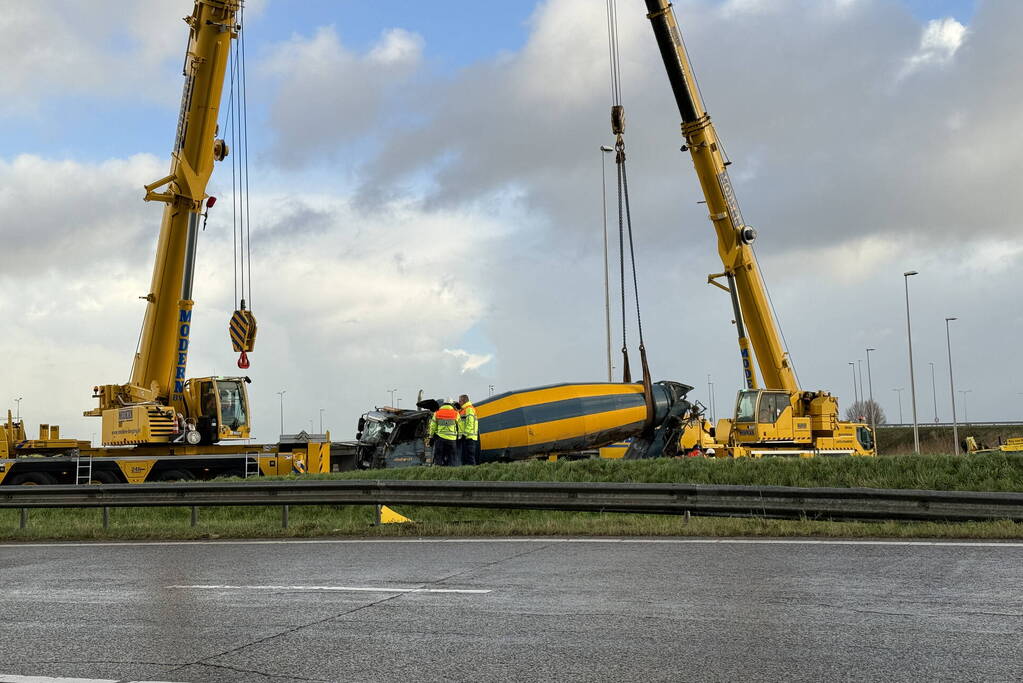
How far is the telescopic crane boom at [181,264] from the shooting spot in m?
24.0

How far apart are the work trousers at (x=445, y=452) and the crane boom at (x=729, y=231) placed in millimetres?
9845

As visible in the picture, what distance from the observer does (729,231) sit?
2705 centimetres

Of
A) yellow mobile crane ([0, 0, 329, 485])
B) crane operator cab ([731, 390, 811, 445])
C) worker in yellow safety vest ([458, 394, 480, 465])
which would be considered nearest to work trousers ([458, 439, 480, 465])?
worker in yellow safety vest ([458, 394, 480, 465])

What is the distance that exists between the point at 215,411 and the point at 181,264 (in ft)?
12.1

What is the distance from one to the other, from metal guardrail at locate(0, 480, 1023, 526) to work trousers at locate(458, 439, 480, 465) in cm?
718

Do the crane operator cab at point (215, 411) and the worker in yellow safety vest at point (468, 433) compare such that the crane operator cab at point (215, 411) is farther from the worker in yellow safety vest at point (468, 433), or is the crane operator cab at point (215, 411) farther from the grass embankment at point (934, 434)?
the grass embankment at point (934, 434)

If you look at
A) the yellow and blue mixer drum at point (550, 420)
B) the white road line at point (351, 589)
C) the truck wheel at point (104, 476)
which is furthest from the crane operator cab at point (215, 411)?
the white road line at point (351, 589)

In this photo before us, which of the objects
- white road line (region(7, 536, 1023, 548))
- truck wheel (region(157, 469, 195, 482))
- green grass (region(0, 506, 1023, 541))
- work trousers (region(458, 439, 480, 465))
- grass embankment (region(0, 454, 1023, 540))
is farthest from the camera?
truck wheel (region(157, 469, 195, 482))

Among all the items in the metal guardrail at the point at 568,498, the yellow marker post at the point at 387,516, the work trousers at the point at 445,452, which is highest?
the work trousers at the point at 445,452

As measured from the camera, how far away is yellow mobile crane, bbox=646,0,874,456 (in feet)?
86.4

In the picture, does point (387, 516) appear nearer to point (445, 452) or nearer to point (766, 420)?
point (445, 452)

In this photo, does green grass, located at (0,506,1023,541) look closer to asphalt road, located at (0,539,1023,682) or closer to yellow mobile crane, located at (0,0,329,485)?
asphalt road, located at (0,539,1023,682)

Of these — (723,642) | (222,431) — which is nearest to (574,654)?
(723,642)

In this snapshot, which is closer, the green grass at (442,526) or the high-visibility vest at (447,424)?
the green grass at (442,526)
